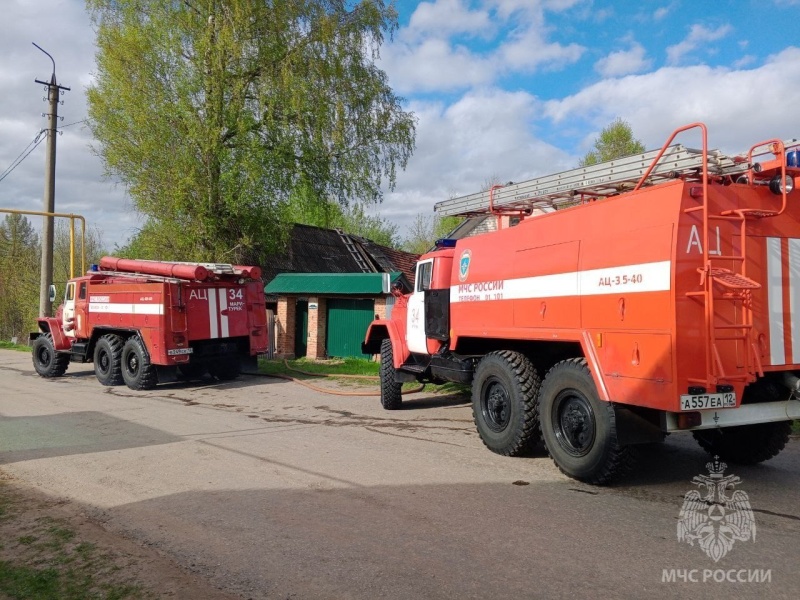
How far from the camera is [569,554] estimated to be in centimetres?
445

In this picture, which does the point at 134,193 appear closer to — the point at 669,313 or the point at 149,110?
the point at 149,110

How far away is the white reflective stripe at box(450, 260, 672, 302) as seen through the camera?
5363 millimetres

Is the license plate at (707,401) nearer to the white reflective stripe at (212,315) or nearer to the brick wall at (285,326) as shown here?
the white reflective stripe at (212,315)

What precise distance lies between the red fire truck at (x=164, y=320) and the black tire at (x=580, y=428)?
9411 millimetres

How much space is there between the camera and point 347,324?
19.6m

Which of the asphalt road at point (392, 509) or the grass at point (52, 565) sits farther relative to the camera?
the asphalt road at point (392, 509)

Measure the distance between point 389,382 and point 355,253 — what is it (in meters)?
18.9

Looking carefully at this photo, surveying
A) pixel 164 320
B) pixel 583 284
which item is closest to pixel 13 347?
pixel 164 320

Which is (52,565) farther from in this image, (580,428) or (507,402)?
(507,402)

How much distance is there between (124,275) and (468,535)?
13224 millimetres

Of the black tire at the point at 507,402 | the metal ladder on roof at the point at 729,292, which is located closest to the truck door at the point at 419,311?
the black tire at the point at 507,402

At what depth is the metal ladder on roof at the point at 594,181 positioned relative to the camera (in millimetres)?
5680

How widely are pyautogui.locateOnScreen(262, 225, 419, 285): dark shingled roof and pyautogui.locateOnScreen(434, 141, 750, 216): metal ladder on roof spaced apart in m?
17.2

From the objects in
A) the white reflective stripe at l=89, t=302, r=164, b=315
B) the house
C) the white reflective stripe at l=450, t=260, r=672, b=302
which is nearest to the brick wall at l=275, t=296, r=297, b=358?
the house
